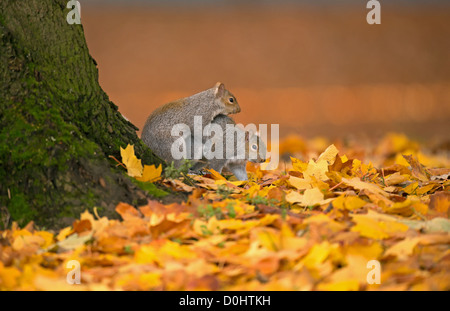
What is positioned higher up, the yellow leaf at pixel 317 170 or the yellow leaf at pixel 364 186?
the yellow leaf at pixel 317 170

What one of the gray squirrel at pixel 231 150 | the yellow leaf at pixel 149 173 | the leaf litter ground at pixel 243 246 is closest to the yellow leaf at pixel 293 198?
the leaf litter ground at pixel 243 246

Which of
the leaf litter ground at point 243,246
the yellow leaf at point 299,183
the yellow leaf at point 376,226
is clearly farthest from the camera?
the yellow leaf at point 299,183

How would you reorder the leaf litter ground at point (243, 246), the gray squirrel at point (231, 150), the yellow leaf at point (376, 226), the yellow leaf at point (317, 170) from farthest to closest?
the gray squirrel at point (231, 150)
the yellow leaf at point (317, 170)
the yellow leaf at point (376, 226)
the leaf litter ground at point (243, 246)

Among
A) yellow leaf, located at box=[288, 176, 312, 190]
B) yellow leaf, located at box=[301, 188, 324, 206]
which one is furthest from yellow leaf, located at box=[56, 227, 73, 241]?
yellow leaf, located at box=[288, 176, 312, 190]

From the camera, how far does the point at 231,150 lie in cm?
381

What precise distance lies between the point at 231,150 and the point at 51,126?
5.94 ft

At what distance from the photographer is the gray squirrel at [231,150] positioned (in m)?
3.76

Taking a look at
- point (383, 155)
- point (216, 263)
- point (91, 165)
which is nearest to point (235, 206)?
point (216, 263)

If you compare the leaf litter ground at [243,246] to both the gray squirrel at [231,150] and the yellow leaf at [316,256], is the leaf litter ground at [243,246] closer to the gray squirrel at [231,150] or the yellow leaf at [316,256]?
the yellow leaf at [316,256]

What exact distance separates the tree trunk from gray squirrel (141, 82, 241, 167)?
1061mm

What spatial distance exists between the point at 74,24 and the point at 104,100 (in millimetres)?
385

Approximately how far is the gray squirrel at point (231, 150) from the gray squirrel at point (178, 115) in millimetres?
118

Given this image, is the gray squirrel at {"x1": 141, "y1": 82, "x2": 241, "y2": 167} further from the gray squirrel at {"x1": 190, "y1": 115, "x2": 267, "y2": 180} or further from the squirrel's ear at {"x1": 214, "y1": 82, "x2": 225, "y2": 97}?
the gray squirrel at {"x1": 190, "y1": 115, "x2": 267, "y2": 180}
